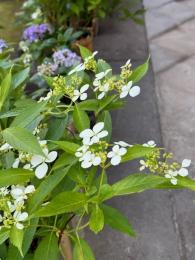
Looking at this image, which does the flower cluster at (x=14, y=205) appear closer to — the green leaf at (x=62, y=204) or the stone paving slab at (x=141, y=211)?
the green leaf at (x=62, y=204)

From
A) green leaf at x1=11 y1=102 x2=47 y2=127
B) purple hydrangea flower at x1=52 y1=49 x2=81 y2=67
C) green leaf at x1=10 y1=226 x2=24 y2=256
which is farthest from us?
purple hydrangea flower at x1=52 y1=49 x2=81 y2=67

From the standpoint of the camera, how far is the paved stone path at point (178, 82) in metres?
1.73

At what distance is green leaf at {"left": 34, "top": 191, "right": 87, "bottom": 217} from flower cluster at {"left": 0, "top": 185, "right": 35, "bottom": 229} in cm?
5

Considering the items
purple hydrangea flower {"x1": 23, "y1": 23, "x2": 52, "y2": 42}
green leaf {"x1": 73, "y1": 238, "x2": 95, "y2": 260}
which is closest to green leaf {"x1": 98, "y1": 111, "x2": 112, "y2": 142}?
green leaf {"x1": 73, "y1": 238, "x2": 95, "y2": 260}

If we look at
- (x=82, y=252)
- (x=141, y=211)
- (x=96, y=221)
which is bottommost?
(x=141, y=211)

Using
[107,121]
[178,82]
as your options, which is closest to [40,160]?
[107,121]

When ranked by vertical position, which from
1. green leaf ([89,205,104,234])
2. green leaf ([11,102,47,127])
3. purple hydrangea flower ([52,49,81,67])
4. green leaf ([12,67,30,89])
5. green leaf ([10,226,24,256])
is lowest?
purple hydrangea flower ([52,49,81,67])

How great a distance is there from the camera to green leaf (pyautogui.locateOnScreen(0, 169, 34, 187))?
783mm

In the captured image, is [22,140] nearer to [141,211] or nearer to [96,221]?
[96,221]

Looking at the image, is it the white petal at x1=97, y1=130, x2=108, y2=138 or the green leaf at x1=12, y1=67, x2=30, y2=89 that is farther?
the green leaf at x1=12, y1=67, x2=30, y2=89

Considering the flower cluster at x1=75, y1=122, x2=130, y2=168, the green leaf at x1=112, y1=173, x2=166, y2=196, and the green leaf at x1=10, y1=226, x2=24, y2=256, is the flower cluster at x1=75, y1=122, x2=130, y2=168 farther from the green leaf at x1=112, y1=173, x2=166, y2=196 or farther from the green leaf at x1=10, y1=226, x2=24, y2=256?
the green leaf at x1=10, y1=226, x2=24, y2=256

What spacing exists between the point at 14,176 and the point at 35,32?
163 centimetres

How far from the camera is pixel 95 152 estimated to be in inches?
31.0

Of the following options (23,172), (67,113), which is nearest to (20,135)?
(23,172)
